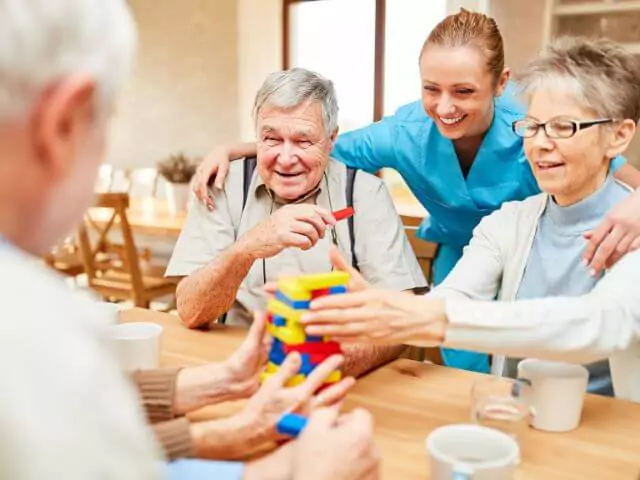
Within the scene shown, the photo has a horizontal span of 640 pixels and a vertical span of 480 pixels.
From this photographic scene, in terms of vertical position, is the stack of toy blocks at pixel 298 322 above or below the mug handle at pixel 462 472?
above

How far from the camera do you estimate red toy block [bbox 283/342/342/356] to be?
3.31 feet

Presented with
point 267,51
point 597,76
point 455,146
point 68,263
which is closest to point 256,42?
point 267,51

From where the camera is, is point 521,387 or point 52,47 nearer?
point 52,47

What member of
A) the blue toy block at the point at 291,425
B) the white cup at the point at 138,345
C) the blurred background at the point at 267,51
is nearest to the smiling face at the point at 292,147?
the white cup at the point at 138,345

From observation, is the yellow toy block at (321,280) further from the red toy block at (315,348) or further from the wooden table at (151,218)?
the wooden table at (151,218)

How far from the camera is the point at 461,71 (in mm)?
1688

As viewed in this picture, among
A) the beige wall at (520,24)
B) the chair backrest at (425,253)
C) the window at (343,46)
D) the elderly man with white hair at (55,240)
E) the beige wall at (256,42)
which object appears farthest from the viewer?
the beige wall at (256,42)

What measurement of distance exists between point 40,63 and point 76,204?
0.13 m

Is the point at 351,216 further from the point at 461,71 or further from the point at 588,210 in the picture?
the point at 588,210

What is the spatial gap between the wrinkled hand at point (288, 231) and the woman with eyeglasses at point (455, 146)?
287 millimetres

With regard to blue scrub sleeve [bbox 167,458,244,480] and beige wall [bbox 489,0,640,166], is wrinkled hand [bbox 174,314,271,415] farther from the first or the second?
beige wall [bbox 489,0,640,166]

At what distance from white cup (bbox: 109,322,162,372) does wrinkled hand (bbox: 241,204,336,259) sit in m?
0.31

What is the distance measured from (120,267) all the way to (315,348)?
3.18m

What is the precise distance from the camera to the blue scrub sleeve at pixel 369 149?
202 cm
